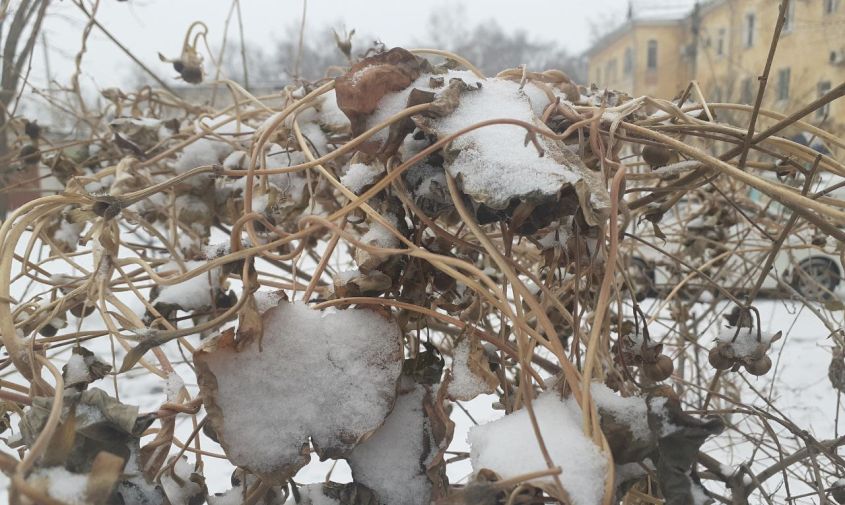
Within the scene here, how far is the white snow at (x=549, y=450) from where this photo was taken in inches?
13.7

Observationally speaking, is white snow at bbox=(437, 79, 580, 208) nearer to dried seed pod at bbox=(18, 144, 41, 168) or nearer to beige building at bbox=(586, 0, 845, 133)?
dried seed pod at bbox=(18, 144, 41, 168)

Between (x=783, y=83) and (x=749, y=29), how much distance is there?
822 mm

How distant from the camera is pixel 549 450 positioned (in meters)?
0.36

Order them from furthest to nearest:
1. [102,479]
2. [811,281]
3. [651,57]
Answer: [651,57] < [811,281] < [102,479]

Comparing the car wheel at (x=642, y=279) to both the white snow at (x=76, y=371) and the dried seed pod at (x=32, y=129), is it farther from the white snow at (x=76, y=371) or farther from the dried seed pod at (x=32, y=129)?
the dried seed pod at (x=32, y=129)

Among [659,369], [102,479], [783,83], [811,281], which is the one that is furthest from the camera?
[783,83]

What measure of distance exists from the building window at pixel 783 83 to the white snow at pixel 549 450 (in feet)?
25.3

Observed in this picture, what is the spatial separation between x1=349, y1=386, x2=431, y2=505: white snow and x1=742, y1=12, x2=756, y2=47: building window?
8302 mm

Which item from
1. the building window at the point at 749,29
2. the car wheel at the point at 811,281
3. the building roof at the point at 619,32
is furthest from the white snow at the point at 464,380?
the building roof at the point at 619,32

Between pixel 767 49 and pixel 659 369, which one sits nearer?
pixel 659 369

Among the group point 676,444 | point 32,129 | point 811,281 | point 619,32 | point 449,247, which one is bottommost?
point 811,281

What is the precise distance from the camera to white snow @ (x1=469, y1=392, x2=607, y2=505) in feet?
1.14

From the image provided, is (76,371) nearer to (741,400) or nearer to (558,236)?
(558,236)

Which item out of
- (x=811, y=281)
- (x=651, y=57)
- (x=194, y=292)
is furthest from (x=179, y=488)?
(x=651, y=57)
